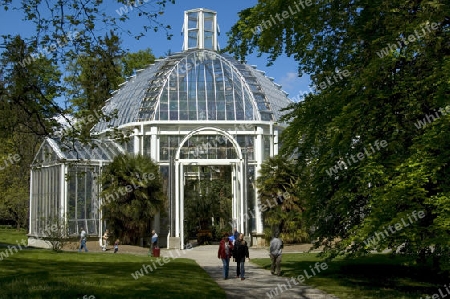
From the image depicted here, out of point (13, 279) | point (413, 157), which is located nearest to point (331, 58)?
point (413, 157)

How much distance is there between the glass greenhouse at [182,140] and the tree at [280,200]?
963 millimetres

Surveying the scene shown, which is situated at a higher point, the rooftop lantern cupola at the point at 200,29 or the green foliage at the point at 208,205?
the rooftop lantern cupola at the point at 200,29

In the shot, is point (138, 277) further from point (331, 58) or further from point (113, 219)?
point (113, 219)

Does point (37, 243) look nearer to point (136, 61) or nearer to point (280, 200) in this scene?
point (280, 200)

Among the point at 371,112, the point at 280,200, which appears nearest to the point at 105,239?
the point at 280,200

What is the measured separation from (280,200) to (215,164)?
4.03 meters

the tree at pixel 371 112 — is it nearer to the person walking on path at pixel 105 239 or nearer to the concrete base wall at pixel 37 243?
the person walking on path at pixel 105 239

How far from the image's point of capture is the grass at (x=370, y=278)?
539 inches

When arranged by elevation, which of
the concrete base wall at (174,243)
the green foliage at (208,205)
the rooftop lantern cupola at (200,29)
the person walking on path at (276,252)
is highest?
the rooftop lantern cupola at (200,29)

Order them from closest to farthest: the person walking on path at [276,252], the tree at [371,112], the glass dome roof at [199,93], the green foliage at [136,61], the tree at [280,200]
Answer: the tree at [371,112]
the person walking on path at [276,252]
the tree at [280,200]
the glass dome roof at [199,93]
the green foliage at [136,61]

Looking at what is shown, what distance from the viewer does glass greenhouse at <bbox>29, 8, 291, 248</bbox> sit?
29641 mm

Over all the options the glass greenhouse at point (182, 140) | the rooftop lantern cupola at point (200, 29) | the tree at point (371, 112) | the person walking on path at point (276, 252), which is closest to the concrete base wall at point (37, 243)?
the glass greenhouse at point (182, 140)

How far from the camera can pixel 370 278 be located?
16797mm

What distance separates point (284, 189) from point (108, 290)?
19.2 meters
